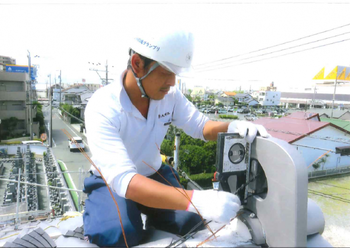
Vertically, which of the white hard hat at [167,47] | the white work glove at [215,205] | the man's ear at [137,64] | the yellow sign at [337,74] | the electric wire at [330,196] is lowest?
the electric wire at [330,196]

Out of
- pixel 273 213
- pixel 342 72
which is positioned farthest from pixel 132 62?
pixel 342 72

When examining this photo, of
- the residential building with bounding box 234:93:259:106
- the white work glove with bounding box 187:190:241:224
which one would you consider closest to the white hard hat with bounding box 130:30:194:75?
the white work glove with bounding box 187:190:241:224

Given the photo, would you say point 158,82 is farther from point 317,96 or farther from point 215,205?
point 317,96

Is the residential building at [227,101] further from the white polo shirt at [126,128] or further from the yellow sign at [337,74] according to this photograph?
the white polo shirt at [126,128]

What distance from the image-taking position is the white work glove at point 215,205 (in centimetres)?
106

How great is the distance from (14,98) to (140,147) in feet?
70.5

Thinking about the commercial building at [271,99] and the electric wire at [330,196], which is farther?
the commercial building at [271,99]

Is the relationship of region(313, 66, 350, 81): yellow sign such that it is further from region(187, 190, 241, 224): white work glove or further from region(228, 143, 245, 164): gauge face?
region(187, 190, 241, 224): white work glove

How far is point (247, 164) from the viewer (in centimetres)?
123

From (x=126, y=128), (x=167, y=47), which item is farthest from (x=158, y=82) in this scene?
(x=126, y=128)

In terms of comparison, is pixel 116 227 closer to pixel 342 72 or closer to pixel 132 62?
pixel 132 62

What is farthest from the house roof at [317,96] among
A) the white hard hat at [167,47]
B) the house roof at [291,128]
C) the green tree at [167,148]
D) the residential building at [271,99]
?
the white hard hat at [167,47]

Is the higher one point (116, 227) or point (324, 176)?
point (116, 227)

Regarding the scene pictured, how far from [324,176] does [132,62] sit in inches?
221
